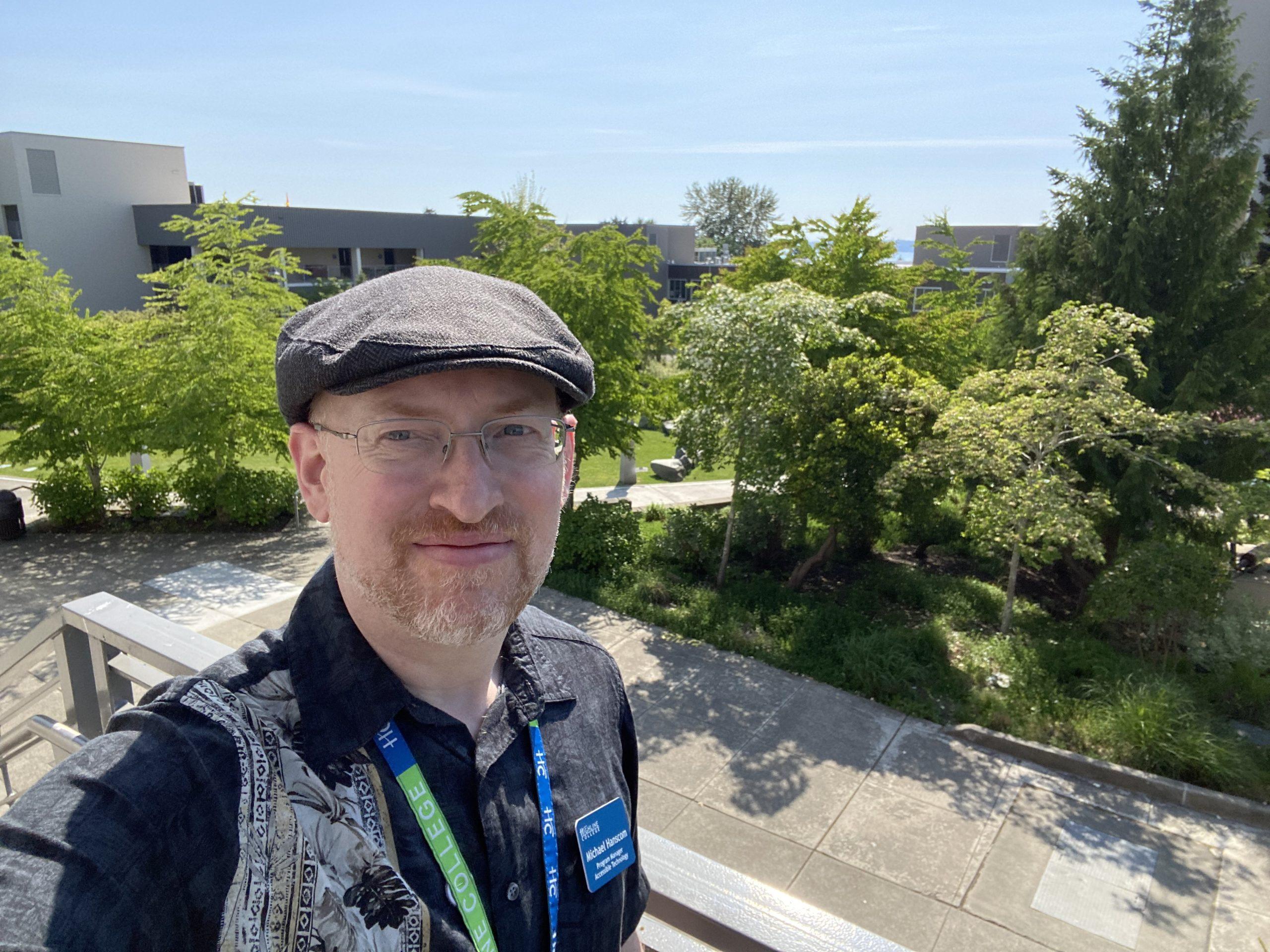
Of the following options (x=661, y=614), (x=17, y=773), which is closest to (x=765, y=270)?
(x=661, y=614)

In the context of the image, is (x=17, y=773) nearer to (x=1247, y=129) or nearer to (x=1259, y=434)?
(x=1259, y=434)

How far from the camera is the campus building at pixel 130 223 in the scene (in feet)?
117

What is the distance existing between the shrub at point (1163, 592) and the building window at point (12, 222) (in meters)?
43.6

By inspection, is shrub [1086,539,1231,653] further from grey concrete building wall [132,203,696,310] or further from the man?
grey concrete building wall [132,203,696,310]

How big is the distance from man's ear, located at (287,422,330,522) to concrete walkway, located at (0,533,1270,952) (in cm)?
484

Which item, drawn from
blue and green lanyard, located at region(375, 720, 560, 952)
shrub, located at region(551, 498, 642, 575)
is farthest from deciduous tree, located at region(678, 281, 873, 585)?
blue and green lanyard, located at region(375, 720, 560, 952)

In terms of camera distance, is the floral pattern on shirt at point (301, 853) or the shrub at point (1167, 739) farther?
the shrub at point (1167, 739)

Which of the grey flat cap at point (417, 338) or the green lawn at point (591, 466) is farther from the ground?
the grey flat cap at point (417, 338)

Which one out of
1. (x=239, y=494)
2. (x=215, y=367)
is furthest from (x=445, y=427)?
(x=239, y=494)

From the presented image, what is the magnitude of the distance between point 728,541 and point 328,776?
954cm

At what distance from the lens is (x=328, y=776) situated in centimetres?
114

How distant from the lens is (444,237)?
4159 cm

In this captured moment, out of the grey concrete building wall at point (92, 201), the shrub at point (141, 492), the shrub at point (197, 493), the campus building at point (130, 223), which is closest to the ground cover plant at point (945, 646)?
the shrub at point (197, 493)

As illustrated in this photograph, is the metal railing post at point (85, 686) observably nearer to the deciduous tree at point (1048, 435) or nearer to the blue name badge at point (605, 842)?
the blue name badge at point (605, 842)
